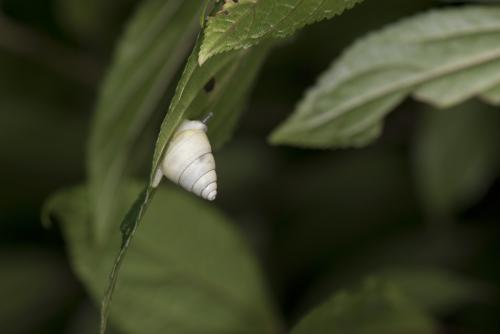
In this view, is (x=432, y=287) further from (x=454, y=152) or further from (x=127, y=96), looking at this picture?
(x=127, y=96)

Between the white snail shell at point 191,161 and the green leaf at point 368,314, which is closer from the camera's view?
the white snail shell at point 191,161

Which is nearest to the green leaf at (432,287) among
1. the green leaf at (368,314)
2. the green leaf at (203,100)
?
the green leaf at (368,314)

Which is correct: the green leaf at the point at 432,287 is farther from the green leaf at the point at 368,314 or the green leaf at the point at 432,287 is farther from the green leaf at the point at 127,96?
the green leaf at the point at 127,96

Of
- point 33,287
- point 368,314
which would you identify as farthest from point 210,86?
point 33,287

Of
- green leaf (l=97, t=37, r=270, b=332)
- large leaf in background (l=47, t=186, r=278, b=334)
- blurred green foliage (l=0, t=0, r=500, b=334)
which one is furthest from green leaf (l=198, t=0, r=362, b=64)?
blurred green foliage (l=0, t=0, r=500, b=334)

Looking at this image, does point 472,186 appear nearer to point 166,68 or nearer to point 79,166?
point 166,68

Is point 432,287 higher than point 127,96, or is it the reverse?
point 127,96

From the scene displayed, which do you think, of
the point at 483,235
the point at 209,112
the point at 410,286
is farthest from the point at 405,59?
the point at 483,235
